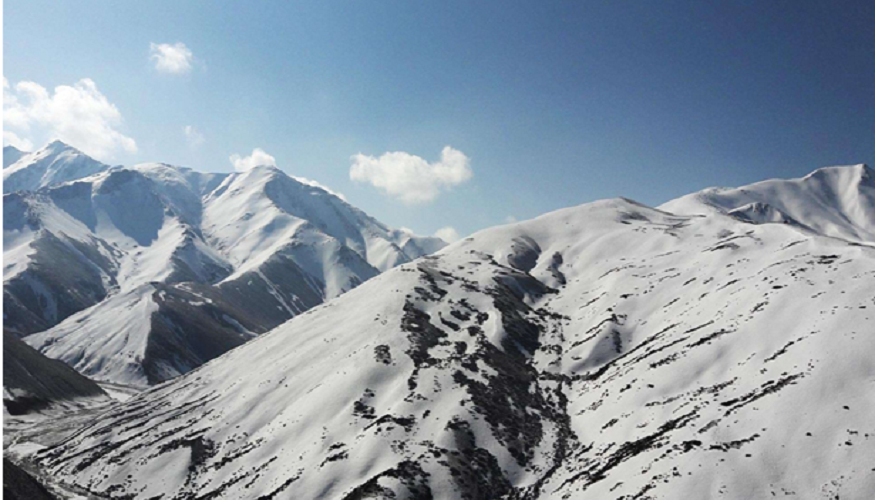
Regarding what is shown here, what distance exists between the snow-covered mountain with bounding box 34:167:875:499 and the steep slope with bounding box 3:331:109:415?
1876 inches

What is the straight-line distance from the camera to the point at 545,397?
258 ft

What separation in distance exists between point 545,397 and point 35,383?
137793 mm

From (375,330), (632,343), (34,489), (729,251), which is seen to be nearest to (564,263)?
(729,251)

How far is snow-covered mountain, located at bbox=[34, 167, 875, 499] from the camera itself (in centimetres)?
4741

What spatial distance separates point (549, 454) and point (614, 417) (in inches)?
384

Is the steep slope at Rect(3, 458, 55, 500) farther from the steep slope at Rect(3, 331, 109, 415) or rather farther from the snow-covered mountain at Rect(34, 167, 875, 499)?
the steep slope at Rect(3, 331, 109, 415)

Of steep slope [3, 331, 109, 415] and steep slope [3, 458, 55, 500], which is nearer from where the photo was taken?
steep slope [3, 458, 55, 500]

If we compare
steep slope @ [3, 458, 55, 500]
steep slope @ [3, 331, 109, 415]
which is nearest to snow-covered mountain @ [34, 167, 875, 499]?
steep slope @ [3, 458, 55, 500]

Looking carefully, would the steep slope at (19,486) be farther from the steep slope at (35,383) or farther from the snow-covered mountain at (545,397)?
the steep slope at (35,383)

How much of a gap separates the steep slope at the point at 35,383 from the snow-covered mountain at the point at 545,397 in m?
47.6

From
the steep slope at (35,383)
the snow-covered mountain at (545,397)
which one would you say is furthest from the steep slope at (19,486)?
the steep slope at (35,383)

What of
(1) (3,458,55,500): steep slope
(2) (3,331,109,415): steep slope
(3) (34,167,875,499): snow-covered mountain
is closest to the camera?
(1) (3,458,55,500): steep slope

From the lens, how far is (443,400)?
7112cm

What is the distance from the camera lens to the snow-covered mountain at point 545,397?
47.4m
